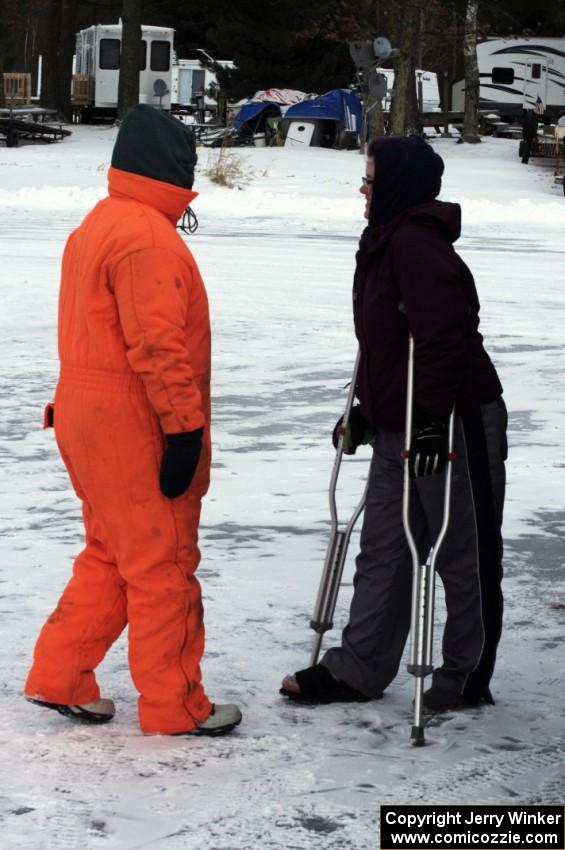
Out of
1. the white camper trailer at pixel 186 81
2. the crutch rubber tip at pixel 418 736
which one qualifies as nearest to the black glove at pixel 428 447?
the crutch rubber tip at pixel 418 736

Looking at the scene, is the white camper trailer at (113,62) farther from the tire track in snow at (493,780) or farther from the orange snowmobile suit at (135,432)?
the tire track in snow at (493,780)

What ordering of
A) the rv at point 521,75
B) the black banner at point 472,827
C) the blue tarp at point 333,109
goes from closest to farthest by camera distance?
the black banner at point 472,827 < the blue tarp at point 333,109 < the rv at point 521,75

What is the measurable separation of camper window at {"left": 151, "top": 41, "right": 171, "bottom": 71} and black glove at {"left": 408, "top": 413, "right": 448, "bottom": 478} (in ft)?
149

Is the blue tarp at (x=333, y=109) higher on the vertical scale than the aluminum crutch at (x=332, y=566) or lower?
higher

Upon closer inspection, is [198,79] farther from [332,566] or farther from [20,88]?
[332,566]

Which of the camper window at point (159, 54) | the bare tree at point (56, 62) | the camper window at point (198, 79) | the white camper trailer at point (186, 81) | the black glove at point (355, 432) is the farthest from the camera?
the camper window at point (198, 79)

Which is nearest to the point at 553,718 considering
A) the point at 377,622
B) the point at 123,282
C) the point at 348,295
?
the point at 377,622

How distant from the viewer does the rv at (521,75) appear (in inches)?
2013

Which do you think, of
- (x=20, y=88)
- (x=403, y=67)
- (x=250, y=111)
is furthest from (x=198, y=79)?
(x=403, y=67)

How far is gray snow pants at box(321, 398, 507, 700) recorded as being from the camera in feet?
15.0

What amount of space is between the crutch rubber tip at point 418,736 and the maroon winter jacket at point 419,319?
0.85 meters

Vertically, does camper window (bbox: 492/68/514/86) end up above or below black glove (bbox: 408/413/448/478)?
above

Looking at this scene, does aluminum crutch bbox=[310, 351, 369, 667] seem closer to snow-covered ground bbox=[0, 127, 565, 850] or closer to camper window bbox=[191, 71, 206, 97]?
snow-covered ground bbox=[0, 127, 565, 850]

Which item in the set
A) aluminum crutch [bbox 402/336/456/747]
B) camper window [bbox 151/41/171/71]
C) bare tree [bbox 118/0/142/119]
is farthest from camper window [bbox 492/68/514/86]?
aluminum crutch [bbox 402/336/456/747]
